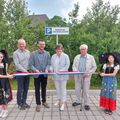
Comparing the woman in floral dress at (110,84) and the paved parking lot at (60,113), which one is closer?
the paved parking lot at (60,113)

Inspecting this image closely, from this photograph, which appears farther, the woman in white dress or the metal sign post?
the metal sign post

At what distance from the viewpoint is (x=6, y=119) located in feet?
23.9

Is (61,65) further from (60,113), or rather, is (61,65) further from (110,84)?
(110,84)

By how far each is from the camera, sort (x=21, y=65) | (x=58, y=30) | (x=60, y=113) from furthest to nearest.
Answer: (x=58, y=30)
(x=21, y=65)
(x=60, y=113)

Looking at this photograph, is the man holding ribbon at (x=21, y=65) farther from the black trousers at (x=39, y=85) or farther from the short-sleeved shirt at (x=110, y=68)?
the short-sleeved shirt at (x=110, y=68)

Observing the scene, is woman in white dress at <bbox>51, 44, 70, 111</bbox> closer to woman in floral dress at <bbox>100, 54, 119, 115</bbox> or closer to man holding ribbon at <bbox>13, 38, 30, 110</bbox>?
man holding ribbon at <bbox>13, 38, 30, 110</bbox>

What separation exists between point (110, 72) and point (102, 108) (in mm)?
1100

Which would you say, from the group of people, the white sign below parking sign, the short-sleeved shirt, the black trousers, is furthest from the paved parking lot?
the white sign below parking sign

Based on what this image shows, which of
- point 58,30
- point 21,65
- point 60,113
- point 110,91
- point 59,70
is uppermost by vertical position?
point 58,30

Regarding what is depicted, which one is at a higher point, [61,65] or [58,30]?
[58,30]

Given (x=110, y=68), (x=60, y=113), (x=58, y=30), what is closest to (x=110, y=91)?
(x=110, y=68)

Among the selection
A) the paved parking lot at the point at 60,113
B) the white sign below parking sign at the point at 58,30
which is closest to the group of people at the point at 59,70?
the paved parking lot at the point at 60,113

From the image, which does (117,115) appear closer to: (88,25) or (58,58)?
(58,58)

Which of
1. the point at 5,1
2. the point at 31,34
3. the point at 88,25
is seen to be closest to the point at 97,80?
the point at 31,34
